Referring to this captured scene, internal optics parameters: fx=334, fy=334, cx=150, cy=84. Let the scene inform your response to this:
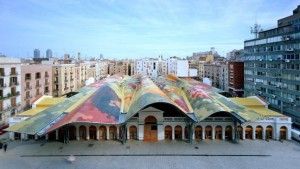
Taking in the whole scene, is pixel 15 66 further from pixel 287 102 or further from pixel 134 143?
pixel 287 102

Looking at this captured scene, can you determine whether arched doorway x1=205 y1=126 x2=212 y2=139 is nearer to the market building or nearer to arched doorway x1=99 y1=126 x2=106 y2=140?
the market building

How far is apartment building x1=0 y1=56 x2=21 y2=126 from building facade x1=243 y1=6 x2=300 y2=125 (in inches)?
2471

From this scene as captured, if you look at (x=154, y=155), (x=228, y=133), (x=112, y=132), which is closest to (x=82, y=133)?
(x=112, y=132)

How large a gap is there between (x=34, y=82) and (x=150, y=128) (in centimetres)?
4465

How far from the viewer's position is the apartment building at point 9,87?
7194cm

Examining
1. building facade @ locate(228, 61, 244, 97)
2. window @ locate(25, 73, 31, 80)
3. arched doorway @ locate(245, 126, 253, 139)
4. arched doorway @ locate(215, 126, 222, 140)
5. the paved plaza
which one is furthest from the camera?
building facade @ locate(228, 61, 244, 97)

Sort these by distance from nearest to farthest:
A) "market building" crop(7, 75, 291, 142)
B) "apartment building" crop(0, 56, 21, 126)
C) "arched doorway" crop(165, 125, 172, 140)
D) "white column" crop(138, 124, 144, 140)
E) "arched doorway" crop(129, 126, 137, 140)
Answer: "market building" crop(7, 75, 291, 142), "white column" crop(138, 124, 144, 140), "arched doorway" crop(165, 125, 172, 140), "arched doorway" crop(129, 126, 137, 140), "apartment building" crop(0, 56, 21, 126)

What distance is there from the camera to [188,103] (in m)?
67.0

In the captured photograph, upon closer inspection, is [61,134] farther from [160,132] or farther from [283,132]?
[283,132]

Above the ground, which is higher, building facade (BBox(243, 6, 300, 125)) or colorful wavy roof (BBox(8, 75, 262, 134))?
building facade (BBox(243, 6, 300, 125))

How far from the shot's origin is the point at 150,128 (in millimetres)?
61438

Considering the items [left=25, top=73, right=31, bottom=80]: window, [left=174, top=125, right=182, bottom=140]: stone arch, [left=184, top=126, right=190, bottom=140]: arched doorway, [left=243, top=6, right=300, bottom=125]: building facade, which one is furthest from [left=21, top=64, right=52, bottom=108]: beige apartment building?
[left=243, top=6, right=300, bottom=125]: building facade

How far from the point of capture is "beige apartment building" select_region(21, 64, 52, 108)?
84750 millimetres

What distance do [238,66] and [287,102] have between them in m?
40.4
